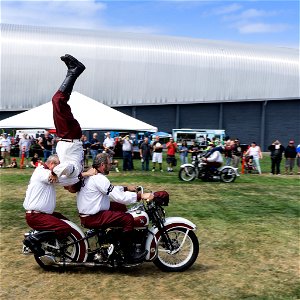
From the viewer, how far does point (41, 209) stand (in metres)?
6.74

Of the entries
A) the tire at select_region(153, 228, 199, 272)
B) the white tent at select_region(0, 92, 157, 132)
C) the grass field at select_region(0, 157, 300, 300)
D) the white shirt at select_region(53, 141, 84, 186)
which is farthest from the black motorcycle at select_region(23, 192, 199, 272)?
the white tent at select_region(0, 92, 157, 132)

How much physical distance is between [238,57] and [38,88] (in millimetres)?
22009

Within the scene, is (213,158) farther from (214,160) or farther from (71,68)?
(71,68)

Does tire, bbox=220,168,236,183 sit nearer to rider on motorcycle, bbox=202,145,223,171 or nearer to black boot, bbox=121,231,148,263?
rider on motorcycle, bbox=202,145,223,171

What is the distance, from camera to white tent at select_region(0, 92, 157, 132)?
2191 centimetres

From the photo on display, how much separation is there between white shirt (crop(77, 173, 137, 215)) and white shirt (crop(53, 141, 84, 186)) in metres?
0.21

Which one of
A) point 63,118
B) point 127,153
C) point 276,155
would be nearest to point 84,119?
point 127,153

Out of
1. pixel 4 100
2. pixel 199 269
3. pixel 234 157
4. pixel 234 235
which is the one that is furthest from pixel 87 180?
pixel 4 100

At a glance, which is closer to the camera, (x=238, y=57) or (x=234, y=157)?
(x=234, y=157)

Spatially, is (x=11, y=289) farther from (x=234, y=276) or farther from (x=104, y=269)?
(x=234, y=276)

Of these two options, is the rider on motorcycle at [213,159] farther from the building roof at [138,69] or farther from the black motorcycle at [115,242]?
the building roof at [138,69]

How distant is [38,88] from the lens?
156ft

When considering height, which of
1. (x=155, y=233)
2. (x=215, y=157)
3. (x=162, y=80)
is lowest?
(x=155, y=233)

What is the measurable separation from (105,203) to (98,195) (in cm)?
16
